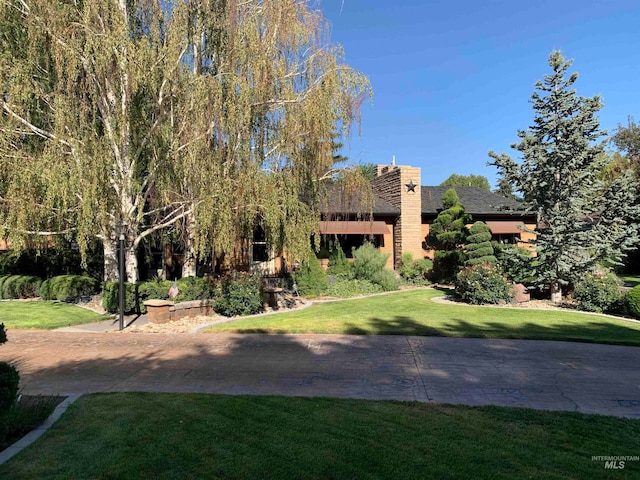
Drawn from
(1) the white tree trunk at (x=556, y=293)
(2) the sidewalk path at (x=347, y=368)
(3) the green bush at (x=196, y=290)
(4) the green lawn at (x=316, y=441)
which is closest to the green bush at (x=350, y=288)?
(3) the green bush at (x=196, y=290)

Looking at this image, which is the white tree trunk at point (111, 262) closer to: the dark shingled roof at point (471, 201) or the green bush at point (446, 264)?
the green bush at point (446, 264)

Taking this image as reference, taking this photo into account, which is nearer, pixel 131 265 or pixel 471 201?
pixel 131 265

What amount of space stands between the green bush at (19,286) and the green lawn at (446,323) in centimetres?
1069

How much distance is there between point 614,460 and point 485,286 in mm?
10310

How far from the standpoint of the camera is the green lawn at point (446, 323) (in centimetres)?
868

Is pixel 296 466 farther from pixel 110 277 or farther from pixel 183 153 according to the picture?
pixel 110 277

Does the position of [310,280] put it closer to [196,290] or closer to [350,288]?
[350,288]

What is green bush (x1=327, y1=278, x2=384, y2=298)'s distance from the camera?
16.2m

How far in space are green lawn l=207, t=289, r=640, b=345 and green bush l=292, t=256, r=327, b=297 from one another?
112 inches

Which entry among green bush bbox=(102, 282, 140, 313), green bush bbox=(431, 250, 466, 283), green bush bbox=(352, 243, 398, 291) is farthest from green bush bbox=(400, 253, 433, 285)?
green bush bbox=(102, 282, 140, 313)

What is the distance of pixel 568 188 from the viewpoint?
12.9 metres

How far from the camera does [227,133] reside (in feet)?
33.6

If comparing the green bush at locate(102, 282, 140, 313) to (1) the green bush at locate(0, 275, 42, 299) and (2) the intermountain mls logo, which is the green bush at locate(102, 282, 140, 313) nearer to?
(1) the green bush at locate(0, 275, 42, 299)

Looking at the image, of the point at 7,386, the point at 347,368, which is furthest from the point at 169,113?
the point at 7,386
